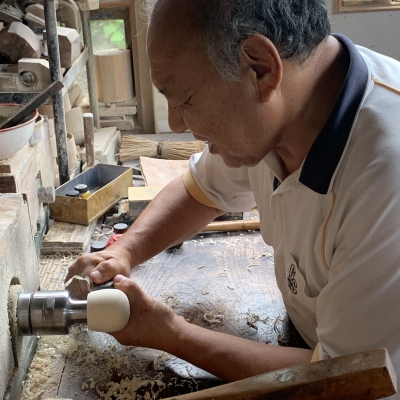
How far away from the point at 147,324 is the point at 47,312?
0.73 ft

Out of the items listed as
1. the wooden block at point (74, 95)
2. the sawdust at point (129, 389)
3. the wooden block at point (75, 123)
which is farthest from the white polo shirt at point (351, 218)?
the wooden block at point (74, 95)

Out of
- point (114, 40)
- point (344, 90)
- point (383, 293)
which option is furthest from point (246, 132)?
point (114, 40)

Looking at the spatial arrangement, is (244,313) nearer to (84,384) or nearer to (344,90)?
(84,384)

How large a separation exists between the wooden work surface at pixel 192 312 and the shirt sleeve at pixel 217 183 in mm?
159

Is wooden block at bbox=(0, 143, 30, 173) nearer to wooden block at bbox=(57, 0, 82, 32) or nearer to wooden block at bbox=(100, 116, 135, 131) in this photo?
wooden block at bbox=(57, 0, 82, 32)

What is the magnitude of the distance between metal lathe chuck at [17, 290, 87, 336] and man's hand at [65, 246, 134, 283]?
189mm

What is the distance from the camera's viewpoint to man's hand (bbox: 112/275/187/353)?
1.10 meters

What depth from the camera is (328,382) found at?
71cm

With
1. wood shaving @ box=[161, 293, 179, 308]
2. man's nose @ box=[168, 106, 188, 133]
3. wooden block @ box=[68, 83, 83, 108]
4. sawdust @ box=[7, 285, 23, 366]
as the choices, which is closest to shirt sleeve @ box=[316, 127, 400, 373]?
man's nose @ box=[168, 106, 188, 133]

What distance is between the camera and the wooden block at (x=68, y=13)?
8.98 feet

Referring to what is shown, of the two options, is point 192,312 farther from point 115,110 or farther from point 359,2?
point 359,2

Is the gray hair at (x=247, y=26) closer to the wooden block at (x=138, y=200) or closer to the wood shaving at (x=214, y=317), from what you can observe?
the wood shaving at (x=214, y=317)

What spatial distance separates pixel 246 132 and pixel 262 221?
17.6 inches

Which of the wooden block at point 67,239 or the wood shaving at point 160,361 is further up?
the wood shaving at point 160,361
